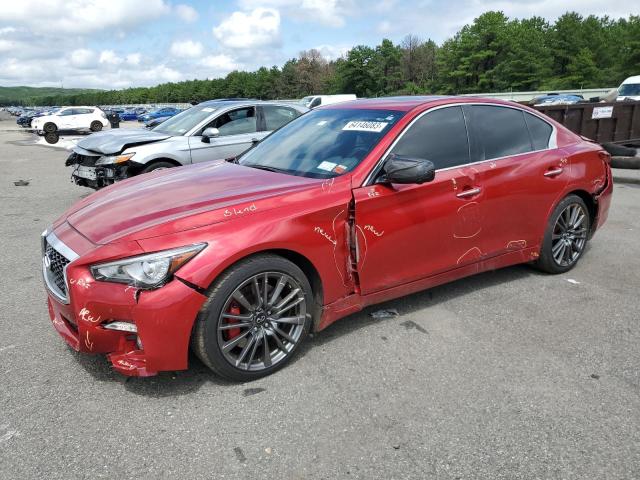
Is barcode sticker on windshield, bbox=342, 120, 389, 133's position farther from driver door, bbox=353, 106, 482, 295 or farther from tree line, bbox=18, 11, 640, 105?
tree line, bbox=18, 11, 640, 105

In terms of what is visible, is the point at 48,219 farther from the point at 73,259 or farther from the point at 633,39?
the point at 633,39

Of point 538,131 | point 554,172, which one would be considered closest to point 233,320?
point 554,172

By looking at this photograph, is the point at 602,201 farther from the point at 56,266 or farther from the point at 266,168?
the point at 56,266

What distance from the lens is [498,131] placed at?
14.1 ft

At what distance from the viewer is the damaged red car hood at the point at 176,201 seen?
2941mm

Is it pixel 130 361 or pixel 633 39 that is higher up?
pixel 633 39

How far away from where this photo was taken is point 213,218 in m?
2.94

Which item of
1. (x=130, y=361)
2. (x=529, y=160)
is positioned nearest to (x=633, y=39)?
(x=529, y=160)

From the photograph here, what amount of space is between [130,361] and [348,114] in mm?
2486

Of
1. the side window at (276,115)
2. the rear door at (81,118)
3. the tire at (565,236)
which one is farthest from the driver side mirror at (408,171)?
the rear door at (81,118)

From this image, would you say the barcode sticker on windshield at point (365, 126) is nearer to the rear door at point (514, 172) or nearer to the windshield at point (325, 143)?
the windshield at point (325, 143)

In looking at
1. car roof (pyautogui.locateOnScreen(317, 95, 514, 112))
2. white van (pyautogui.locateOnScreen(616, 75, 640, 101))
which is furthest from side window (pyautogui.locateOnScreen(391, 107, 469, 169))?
white van (pyautogui.locateOnScreen(616, 75, 640, 101))

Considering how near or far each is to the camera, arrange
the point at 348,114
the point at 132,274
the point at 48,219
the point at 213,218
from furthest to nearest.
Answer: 1. the point at 48,219
2. the point at 348,114
3. the point at 213,218
4. the point at 132,274

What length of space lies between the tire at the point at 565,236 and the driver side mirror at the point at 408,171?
186 cm
